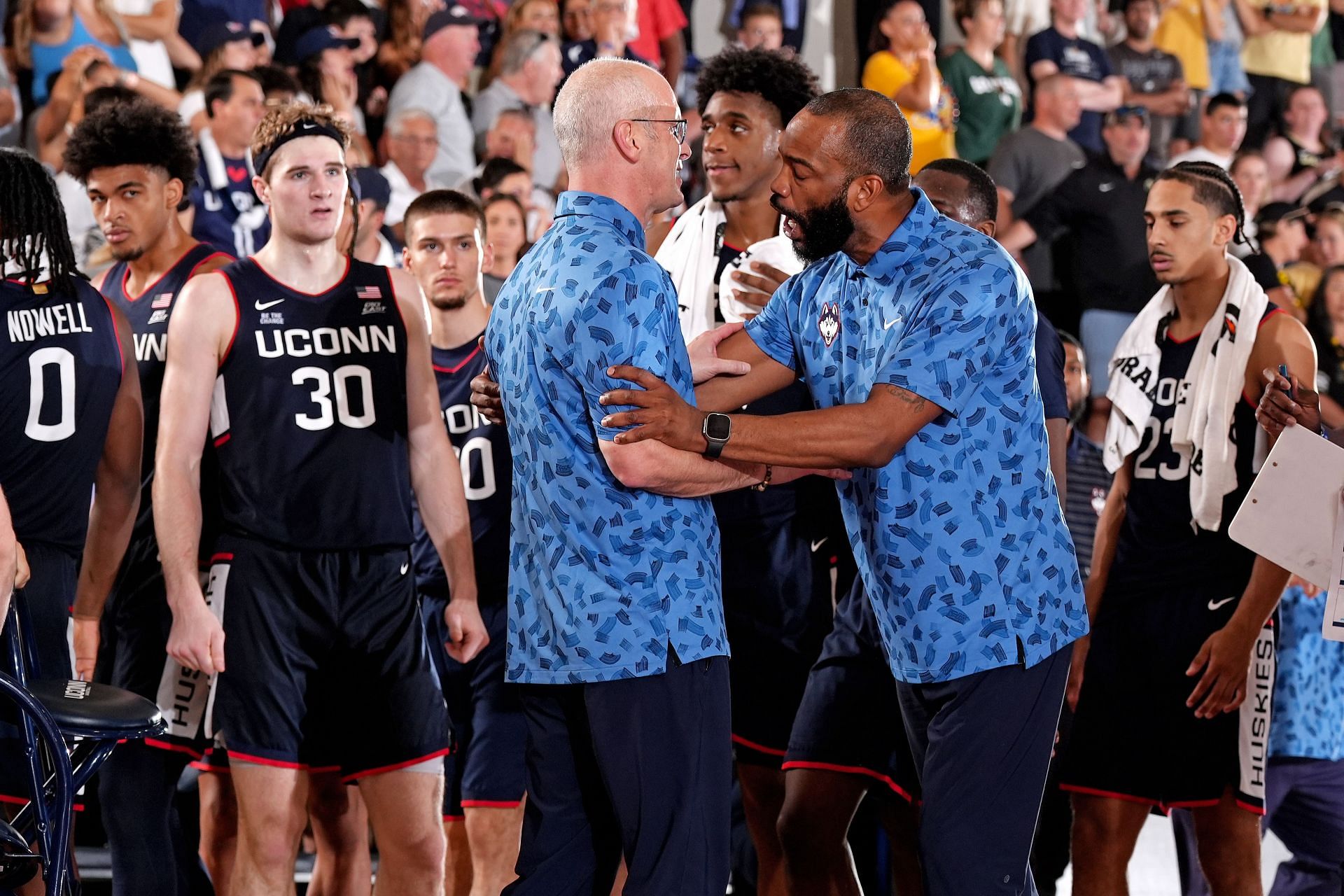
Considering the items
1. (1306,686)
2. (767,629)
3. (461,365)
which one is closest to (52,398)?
(461,365)

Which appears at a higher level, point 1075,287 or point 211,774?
point 1075,287

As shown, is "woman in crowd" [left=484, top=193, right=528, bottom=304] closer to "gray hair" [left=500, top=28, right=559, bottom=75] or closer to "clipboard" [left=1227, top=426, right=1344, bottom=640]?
"gray hair" [left=500, top=28, right=559, bottom=75]

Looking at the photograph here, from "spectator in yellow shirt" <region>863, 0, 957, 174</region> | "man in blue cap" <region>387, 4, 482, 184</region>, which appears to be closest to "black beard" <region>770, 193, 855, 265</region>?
"man in blue cap" <region>387, 4, 482, 184</region>

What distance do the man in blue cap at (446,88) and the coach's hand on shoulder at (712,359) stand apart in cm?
508

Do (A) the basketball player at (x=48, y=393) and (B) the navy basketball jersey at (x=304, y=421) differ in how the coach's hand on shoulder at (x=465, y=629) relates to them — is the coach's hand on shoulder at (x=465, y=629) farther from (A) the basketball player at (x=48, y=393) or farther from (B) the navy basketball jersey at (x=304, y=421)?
(A) the basketball player at (x=48, y=393)

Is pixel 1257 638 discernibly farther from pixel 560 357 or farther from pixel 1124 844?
pixel 560 357

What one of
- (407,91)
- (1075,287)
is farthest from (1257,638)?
(407,91)

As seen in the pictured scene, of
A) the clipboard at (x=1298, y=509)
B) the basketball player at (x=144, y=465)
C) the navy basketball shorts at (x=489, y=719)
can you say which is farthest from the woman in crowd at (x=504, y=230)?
the clipboard at (x=1298, y=509)

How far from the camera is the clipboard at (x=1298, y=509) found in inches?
148

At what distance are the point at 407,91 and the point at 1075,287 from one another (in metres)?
3.99

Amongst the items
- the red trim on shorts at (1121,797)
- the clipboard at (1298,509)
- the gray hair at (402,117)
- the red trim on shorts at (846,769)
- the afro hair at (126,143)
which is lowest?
the red trim on shorts at (1121,797)

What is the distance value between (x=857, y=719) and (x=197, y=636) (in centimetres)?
170

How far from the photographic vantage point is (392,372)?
4.14 metres

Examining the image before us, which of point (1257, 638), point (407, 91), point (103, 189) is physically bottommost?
point (1257, 638)
